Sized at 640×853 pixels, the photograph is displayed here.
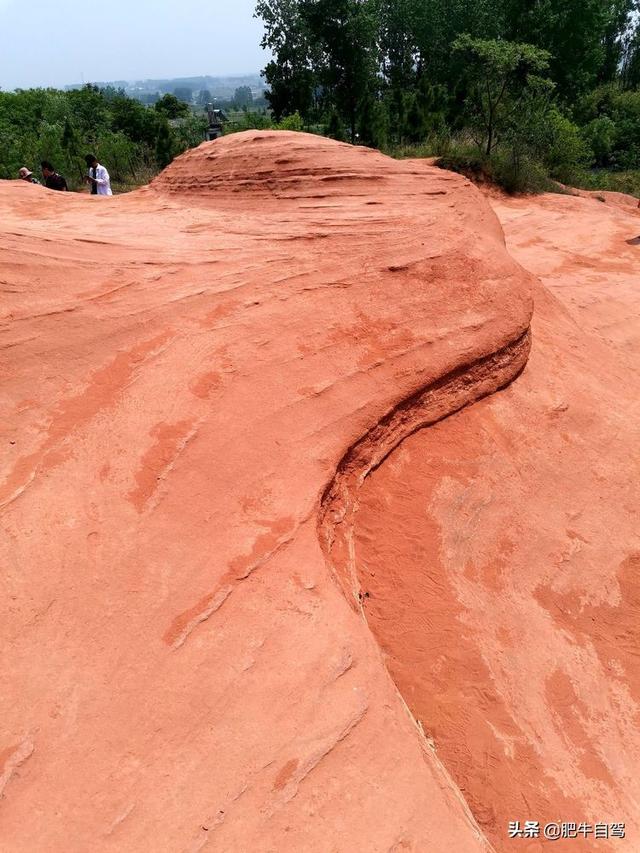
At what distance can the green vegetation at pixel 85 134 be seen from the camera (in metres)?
14.2

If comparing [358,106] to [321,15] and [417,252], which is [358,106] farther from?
[417,252]

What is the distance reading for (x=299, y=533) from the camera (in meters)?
3.18

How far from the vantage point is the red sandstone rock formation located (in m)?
2.32

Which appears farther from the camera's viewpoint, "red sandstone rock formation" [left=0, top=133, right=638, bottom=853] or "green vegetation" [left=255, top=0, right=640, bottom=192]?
"green vegetation" [left=255, top=0, right=640, bottom=192]

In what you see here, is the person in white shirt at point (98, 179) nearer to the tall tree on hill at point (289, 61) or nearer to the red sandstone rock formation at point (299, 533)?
the red sandstone rock formation at point (299, 533)

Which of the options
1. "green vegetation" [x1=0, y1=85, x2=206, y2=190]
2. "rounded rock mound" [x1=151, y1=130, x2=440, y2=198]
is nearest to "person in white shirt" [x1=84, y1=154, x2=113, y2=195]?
"rounded rock mound" [x1=151, y1=130, x2=440, y2=198]

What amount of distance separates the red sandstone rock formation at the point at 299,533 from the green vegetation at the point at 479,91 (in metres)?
11.2

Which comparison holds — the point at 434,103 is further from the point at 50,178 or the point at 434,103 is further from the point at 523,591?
the point at 523,591

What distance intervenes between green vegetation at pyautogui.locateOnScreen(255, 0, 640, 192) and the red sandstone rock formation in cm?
1116

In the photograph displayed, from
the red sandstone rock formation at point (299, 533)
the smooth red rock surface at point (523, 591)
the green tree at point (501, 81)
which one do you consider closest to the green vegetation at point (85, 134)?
the green tree at point (501, 81)

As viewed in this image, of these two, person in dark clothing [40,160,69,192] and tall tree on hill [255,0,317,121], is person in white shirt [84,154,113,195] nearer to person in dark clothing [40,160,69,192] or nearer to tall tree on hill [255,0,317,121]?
person in dark clothing [40,160,69,192]

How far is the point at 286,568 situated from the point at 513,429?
265cm

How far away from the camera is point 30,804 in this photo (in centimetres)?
217

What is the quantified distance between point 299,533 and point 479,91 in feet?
53.4
